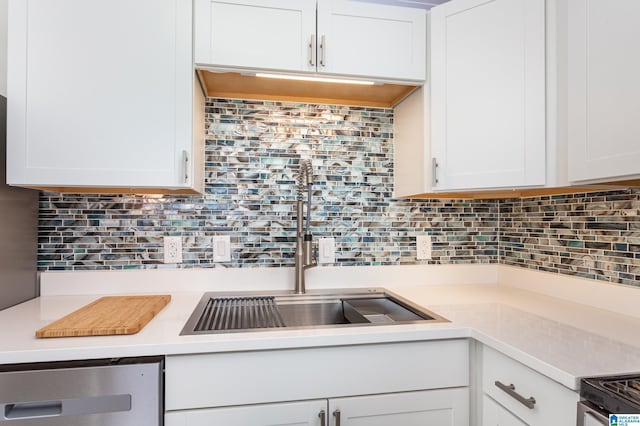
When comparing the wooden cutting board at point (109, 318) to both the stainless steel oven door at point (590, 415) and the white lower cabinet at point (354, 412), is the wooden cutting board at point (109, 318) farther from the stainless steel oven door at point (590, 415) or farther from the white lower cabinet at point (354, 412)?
the stainless steel oven door at point (590, 415)

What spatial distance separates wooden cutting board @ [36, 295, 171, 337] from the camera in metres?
1.01

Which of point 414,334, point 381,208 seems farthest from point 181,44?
point 414,334

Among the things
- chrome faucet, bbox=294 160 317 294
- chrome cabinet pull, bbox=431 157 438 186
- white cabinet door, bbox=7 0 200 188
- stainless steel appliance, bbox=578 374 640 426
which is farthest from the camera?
chrome faucet, bbox=294 160 317 294

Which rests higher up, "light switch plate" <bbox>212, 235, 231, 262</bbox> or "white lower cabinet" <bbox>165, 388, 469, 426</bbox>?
"light switch plate" <bbox>212, 235, 231, 262</bbox>

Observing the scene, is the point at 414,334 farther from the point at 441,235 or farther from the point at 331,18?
the point at 331,18

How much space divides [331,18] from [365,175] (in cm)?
71

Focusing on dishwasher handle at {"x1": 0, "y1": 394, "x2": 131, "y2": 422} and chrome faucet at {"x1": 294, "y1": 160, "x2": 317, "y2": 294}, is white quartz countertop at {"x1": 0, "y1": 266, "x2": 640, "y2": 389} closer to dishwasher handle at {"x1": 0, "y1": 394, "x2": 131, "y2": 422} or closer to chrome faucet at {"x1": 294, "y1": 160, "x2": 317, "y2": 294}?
dishwasher handle at {"x1": 0, "y1": 394, "x2": 131, "y2": 422}

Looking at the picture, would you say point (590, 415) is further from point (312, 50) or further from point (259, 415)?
point (312, 50)

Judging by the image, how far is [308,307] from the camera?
1.55m

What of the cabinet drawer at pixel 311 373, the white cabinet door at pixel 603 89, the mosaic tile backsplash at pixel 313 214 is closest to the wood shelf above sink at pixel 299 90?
the mosaic tile backsplash at pixel 313 214

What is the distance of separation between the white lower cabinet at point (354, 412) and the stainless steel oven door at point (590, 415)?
424 mm

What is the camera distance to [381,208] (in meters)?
1.78

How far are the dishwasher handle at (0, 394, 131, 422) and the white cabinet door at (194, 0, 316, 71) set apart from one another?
1.14m

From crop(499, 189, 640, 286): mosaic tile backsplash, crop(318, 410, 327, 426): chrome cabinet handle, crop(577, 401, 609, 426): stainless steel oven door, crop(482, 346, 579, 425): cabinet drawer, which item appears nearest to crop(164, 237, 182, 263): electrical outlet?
crop(318, 410, 327, 426): chrome cabinet handle
